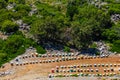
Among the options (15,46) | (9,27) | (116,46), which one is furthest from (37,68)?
(116,46)

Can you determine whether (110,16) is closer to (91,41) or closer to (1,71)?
(91,41)

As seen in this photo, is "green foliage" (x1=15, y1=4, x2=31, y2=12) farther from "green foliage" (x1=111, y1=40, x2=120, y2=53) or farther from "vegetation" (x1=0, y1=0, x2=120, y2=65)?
"green foliage" (x1=111, y1=40, x2=120, y2=53)

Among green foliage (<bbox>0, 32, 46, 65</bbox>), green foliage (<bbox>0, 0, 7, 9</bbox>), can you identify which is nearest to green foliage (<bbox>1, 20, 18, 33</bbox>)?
green foliage (<bbox>0, 32, 46, 65</bbox>)

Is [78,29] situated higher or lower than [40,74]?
higher

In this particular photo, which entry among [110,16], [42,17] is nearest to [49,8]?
[42,17]

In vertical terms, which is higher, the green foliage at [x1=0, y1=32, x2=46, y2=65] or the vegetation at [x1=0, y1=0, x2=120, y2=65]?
the vegetation at [x1=0, y1=0, x2=120, y2=65]

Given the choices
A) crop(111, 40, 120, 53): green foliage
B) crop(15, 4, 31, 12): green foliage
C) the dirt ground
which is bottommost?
the dirt ground

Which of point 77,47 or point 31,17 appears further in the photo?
point 31,17

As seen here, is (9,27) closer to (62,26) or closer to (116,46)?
(62,26)
